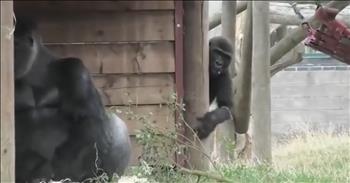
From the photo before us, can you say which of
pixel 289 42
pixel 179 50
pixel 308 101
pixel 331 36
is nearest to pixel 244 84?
pixel 289 42

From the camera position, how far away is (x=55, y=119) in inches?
110

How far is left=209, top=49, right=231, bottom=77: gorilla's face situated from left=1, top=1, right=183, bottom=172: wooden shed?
38.5 inches

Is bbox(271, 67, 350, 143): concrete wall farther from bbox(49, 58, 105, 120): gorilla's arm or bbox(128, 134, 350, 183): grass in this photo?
bbox(49, 58, 105, 120): gorilla's arm

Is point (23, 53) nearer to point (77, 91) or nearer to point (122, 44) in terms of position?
point (77, 91)

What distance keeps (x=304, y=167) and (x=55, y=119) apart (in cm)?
162

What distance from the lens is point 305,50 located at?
6.61m

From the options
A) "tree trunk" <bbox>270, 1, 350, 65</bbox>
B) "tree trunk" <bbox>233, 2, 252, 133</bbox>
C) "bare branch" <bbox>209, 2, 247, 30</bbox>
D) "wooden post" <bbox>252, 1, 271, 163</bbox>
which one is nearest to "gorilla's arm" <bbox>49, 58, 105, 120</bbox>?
"wooden post" <bbox>252, 1, 271, 163</bbox>

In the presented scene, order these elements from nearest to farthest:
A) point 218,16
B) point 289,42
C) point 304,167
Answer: point 304,167
point 289,42
point 218,16

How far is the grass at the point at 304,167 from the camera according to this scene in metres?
2.99

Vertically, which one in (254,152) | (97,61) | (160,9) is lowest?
(254,152)

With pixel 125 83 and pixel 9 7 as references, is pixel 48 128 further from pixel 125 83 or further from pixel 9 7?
pixel 9 7

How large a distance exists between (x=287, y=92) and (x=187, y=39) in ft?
9.90

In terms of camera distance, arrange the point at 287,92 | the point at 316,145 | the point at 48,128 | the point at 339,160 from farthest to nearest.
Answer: the point at 287,92, the point at 316,145, the point at 339,160, the point at 48,128

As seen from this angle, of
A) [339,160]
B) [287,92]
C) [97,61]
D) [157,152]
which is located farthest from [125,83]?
[287,92]
